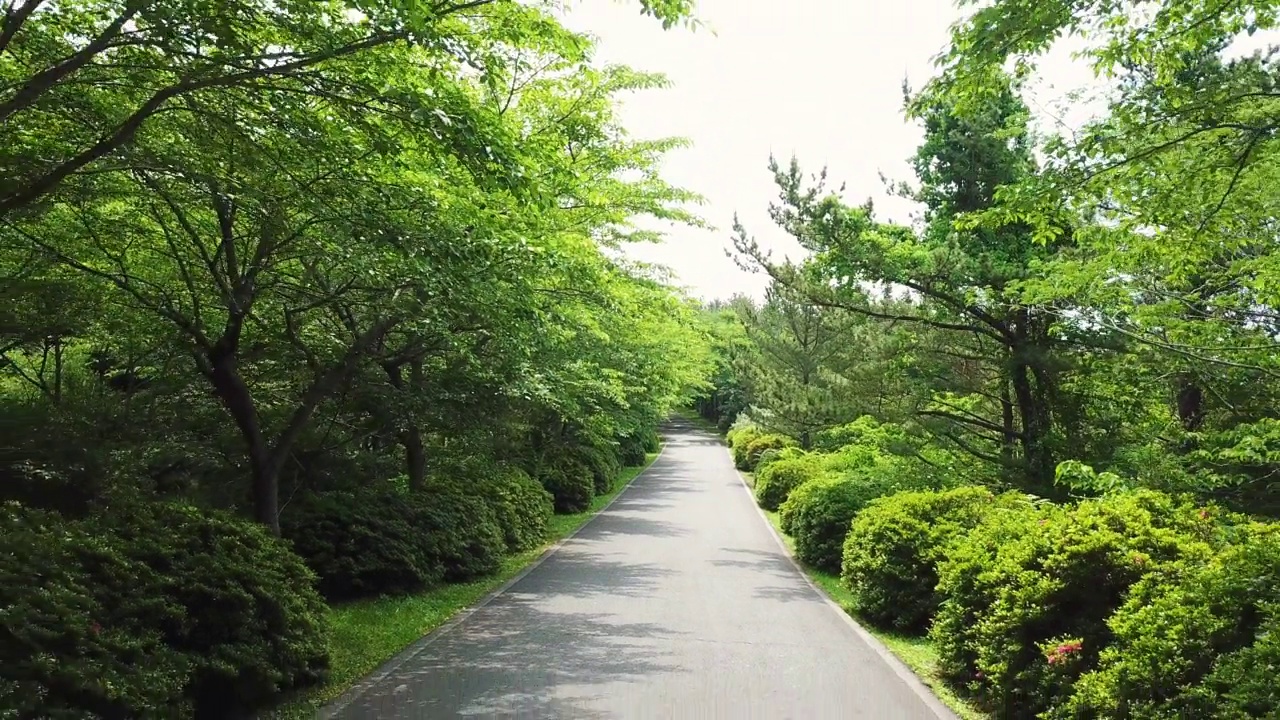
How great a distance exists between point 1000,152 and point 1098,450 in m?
4.52

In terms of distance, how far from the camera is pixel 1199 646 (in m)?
4.03

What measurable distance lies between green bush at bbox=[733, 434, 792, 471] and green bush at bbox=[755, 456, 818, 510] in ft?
23.1

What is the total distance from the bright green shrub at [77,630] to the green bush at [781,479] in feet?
52.4

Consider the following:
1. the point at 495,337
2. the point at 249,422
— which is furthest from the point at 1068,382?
the point at 249,422

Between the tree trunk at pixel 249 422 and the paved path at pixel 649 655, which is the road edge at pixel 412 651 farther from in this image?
the tree trunk at pixel 249 422

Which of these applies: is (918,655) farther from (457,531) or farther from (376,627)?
(457,531)

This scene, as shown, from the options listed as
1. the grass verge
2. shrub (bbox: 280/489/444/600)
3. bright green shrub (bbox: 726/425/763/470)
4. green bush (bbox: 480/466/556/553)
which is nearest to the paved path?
the grass verge

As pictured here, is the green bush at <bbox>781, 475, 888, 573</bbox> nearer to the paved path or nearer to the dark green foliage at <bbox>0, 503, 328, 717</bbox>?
the paved path

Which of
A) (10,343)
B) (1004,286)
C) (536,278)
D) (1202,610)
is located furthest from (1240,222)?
(10,343)

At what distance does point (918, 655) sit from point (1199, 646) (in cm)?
A: 398

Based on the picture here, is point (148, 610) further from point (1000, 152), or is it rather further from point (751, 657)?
point (1000, 152)

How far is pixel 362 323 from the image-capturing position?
32.9 ft

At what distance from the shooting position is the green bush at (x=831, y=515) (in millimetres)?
12703

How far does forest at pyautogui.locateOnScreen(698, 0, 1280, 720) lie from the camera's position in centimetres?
482
